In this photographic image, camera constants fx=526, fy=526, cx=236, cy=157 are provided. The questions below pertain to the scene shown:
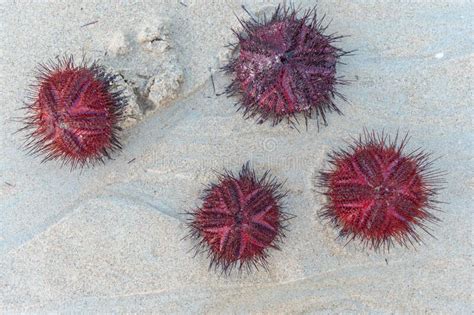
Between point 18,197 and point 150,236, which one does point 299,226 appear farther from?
point 18,197

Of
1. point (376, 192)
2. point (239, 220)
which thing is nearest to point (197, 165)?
point (239, 220)

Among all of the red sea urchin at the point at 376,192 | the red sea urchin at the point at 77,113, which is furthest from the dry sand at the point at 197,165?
the red sea urchin at the point at 376,192

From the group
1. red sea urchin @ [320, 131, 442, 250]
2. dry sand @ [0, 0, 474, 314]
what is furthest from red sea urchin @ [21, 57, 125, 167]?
red sea urchin @ [320, 131, 442, 250]

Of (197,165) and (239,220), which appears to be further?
(197,165)

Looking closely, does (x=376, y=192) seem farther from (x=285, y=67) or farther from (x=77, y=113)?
(x=77, y=113)

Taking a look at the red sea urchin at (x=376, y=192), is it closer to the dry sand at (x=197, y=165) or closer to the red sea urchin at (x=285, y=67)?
the dry sand at (x=197, y=165)
